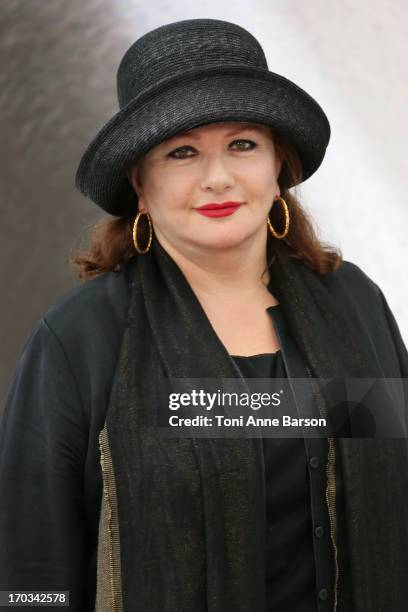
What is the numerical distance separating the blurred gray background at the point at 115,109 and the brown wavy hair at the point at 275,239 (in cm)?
39

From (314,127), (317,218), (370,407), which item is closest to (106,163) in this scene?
(314,127)

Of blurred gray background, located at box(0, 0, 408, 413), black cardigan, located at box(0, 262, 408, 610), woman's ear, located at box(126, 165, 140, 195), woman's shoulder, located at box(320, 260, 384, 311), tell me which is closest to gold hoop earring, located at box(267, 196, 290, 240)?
woman's shoulder, located at box(320, 260, 384, 311)

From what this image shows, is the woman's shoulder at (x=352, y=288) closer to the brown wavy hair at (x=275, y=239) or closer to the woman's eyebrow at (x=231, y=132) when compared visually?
the brown wavy hair at (x=275, y=239)

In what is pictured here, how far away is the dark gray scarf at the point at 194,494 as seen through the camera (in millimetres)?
1384

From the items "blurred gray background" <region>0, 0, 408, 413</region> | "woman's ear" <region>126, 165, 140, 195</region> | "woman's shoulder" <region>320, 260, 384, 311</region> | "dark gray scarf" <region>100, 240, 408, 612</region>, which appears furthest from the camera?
"blurred gray background" <region>0, 0, 408, 413</region>

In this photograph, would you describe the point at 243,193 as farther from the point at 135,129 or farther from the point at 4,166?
the point at 4,166

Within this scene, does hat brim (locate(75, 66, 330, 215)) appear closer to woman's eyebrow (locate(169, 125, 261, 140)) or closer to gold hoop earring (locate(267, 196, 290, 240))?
woman's eyebrow (locate(169, 125, 261, 140))

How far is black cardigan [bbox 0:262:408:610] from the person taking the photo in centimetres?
143

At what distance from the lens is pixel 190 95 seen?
1.40 m

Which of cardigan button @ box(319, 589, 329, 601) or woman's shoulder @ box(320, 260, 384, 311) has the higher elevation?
woman's shoulder @ box(320, 260, 384, 311)

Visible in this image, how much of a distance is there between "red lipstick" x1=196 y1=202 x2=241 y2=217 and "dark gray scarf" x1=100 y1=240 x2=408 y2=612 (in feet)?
0.50

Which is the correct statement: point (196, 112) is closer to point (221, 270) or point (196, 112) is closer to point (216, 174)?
point (216, 174)

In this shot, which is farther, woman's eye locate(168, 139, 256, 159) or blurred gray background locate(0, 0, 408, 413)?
blurred gray background locate(0, 0, 408, 413)

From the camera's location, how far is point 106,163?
148 cm
